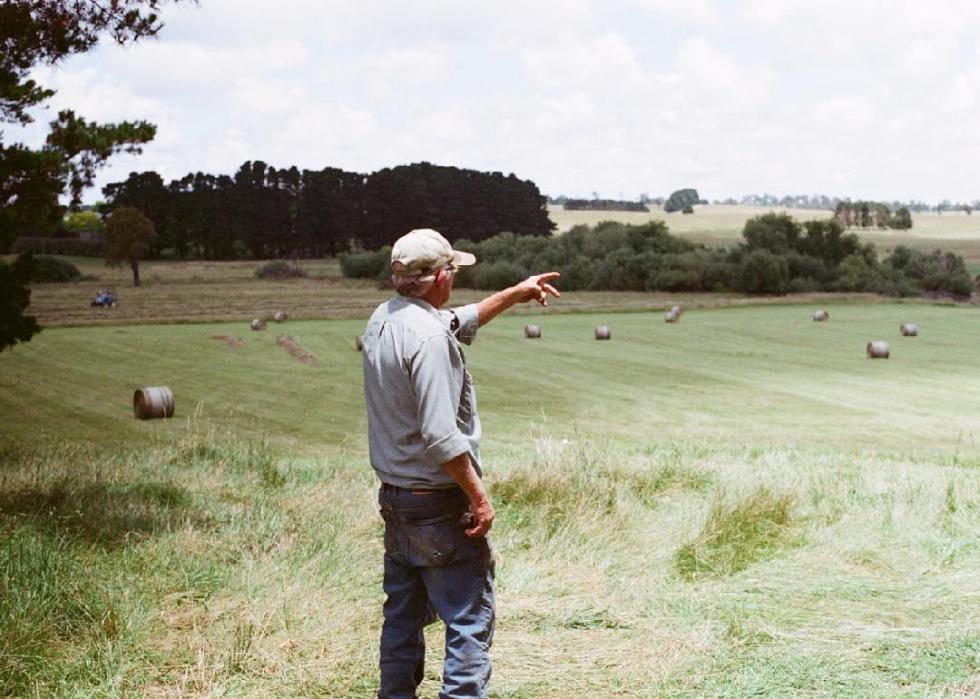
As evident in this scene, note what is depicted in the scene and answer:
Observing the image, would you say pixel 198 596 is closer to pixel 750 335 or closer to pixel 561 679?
pixel 561 679

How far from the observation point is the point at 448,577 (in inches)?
167

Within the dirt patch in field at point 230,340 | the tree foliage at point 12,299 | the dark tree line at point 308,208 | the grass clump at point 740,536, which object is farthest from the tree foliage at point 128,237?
the grass clump at point 740,536

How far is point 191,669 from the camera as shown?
16.4 feet

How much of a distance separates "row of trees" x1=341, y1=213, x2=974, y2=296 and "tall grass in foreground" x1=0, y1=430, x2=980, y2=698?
128 ft

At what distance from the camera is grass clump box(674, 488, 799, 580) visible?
23.0ft

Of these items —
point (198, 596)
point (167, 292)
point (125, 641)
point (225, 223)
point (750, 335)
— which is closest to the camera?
point (125, 641)

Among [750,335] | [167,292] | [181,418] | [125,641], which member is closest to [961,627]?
[125,641]

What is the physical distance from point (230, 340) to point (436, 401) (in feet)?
89.9

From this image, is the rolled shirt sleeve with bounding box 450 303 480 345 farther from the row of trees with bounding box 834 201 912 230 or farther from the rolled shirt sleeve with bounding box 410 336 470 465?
the row of trees with bounding box 834 201 912 230

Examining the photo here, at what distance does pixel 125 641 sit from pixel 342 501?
3.23 m

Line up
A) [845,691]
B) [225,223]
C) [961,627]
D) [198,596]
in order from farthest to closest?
1. [225,223]
2. [198,596]
3. [961,627]
4. [845,691]

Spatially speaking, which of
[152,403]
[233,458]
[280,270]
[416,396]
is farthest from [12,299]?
[280,270]

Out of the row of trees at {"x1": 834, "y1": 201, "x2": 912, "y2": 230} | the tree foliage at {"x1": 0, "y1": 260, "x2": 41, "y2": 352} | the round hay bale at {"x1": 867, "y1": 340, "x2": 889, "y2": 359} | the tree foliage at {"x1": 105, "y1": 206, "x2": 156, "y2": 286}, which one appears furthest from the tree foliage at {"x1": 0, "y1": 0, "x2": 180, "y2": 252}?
the row of trees at {"x1": 834, "y1": 201, "x2": 912, "y2": 230}

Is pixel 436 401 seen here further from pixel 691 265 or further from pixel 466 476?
pixel 691 265
